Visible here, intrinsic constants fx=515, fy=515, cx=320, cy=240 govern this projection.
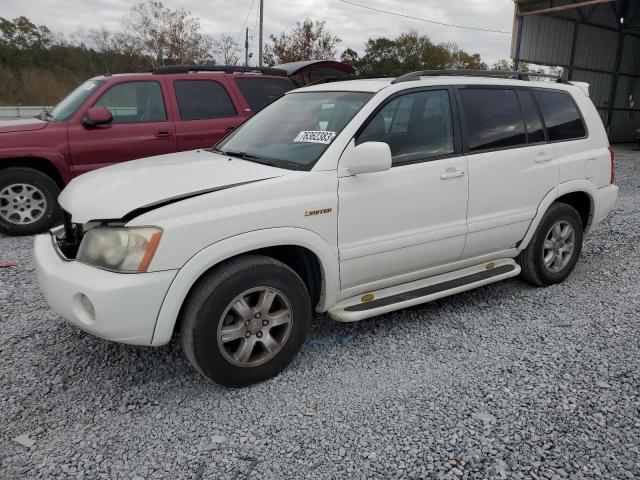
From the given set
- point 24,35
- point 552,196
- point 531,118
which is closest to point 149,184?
point 531,118

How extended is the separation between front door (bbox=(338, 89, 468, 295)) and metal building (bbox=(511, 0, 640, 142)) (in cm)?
1468

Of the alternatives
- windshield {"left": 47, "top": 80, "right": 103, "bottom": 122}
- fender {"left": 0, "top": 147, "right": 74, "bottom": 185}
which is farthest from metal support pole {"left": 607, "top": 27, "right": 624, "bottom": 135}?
fender {"left": 0, "top": 147, "right": 74, "bottom": 185}

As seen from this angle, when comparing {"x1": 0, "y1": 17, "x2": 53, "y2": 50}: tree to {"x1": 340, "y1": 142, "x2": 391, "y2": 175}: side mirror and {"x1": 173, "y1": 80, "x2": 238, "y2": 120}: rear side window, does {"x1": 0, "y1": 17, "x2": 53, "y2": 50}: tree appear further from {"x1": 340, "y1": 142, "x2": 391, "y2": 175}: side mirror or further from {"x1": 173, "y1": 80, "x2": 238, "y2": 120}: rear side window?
{"x1": 340, "y1": 142, "x2": 391, "y2": 175}: side mirror

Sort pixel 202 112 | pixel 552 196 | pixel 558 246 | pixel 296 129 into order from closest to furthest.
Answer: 1. pixel 296 129
2. pixel 552 196
3. pixel 558 246
4. pixel 202 112

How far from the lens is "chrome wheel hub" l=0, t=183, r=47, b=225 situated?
584 centimetres

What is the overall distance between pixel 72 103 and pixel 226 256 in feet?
15.1

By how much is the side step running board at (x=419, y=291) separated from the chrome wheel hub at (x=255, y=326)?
38cm

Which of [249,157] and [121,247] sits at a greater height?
[249,157]

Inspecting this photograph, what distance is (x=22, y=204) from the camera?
589 centimetres

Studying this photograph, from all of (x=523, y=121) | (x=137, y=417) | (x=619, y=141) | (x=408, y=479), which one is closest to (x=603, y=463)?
(x=408, y=479)

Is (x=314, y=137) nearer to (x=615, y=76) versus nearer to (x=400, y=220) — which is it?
(x=400, y=220)

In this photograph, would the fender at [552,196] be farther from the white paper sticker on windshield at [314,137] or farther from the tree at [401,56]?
the tree at [401,56]

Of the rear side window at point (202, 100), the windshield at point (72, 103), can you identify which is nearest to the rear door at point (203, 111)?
the rear side window at point (202, 100)

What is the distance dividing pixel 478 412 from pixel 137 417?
1802 mm
